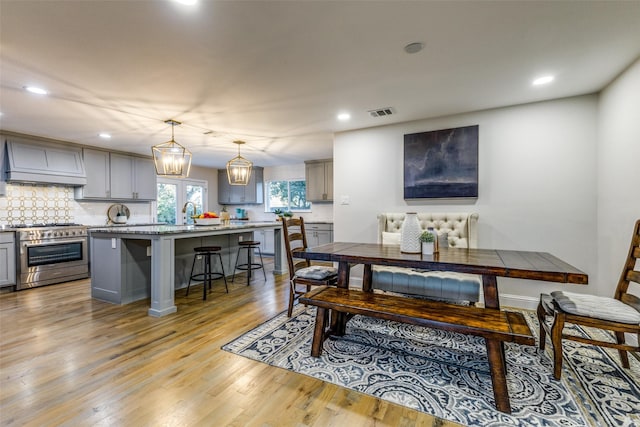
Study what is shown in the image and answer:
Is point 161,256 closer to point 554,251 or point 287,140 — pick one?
point 287,140

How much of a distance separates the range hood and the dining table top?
4.74m

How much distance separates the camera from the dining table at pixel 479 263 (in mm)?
1735

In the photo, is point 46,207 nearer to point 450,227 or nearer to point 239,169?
point 239,169

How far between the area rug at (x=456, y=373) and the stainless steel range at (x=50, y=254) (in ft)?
12.7

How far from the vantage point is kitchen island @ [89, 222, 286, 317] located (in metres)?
3.10

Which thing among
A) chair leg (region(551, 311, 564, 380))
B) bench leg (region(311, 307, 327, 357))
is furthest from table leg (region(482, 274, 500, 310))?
bench leg (region(311, 307, 327, 357))

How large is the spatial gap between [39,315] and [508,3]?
4917 millimetres

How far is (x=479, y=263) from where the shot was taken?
1.99 m

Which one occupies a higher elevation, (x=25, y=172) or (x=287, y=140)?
(x=287, y=140)

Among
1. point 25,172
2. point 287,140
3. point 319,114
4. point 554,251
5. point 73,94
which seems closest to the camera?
point 73,94

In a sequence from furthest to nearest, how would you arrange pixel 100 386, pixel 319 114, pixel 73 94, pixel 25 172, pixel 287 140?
1. pixel 287 140
2. pixel 25 172
3. pixel 319 114
4. pixel 73 94
5. pixel 100 386

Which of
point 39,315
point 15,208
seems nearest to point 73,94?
point 39,315

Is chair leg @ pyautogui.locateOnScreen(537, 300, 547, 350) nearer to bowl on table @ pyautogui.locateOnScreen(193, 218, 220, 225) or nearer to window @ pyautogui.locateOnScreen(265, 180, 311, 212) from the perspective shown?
bowl on table @ pyautogui.locateOnScreen(193, 218, 220, 225)

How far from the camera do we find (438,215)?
3717mm
